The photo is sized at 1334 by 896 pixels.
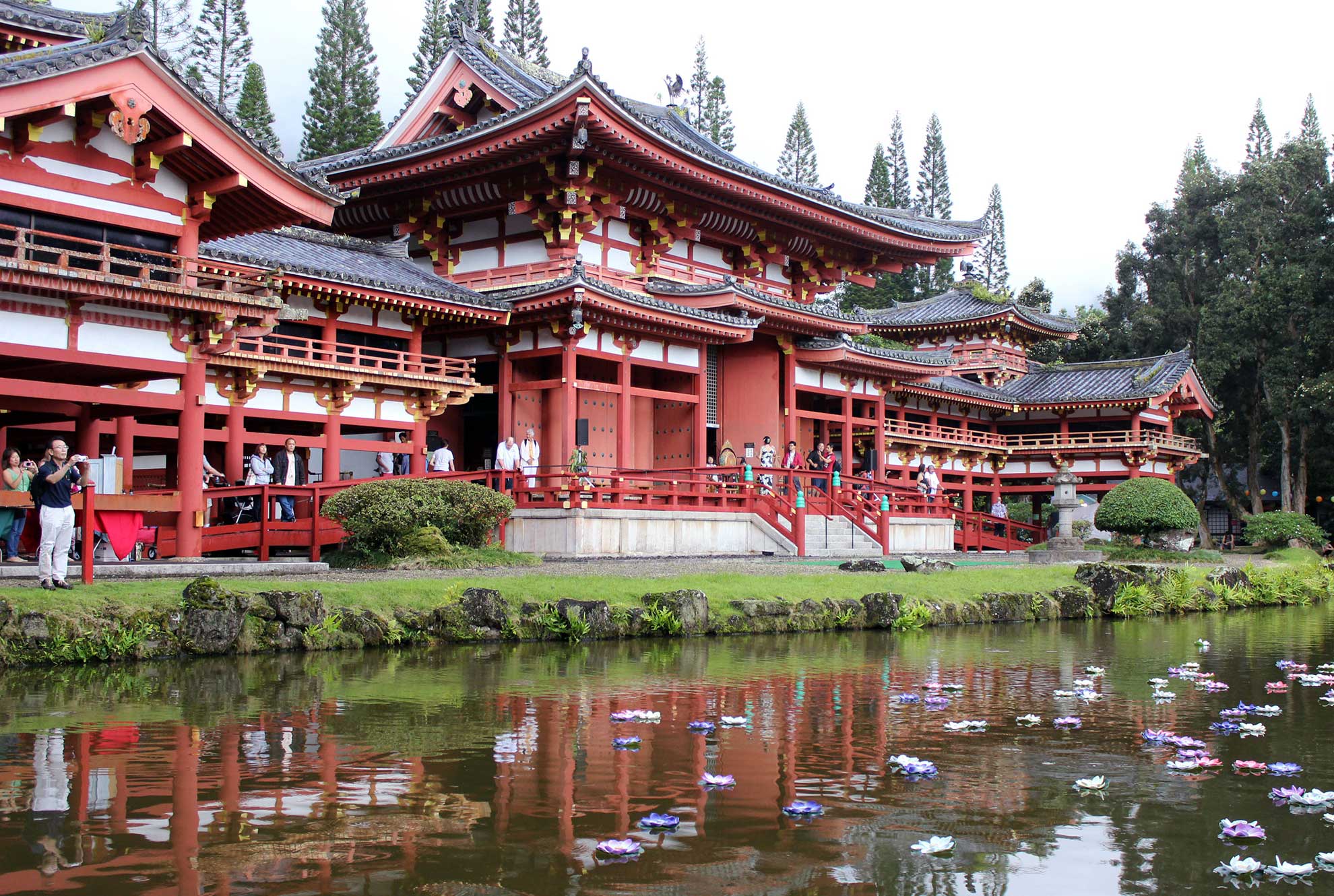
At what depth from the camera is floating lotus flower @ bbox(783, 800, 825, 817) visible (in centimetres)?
610

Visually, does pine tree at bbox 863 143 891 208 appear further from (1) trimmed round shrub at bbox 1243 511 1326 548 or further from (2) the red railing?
(2) the red railing

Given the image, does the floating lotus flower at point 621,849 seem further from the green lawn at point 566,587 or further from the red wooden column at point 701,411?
the red wooden column at point 701,411

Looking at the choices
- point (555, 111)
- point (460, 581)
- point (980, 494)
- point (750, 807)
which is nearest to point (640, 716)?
point (750, 807)

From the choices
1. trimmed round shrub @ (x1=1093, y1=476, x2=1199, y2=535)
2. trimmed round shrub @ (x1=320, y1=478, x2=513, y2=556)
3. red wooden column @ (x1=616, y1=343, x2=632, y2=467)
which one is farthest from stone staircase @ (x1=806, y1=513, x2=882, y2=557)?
trimmed round shrub @ (x1=320, y1=478, x2=513, y2=556)

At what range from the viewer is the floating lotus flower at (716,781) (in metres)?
6.66

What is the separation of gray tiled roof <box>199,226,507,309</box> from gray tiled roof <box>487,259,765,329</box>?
0.63m

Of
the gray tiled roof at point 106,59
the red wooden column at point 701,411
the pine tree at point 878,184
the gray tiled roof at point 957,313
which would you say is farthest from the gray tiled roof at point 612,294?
the pine tree at point 878,184

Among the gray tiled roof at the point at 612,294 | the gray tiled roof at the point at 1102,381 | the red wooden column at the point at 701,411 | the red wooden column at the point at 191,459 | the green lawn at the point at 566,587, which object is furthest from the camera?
the gray tiled roof at the point at 1102,381

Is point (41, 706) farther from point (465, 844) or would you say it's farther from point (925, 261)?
point (925, 261)

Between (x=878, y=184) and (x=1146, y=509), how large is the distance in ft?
157

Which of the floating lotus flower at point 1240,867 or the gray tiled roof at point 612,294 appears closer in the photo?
the floating lotus flower at point 1240,867

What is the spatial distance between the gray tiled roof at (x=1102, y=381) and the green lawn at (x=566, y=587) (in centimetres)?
2790

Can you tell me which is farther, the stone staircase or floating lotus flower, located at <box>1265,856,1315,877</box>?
the stone staircase

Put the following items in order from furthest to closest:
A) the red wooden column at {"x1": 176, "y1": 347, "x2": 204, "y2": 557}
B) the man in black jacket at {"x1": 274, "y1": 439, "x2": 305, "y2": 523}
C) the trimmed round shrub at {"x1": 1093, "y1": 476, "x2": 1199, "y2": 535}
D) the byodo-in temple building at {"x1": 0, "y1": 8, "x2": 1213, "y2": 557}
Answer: the trimmed round shrub at {"x1": 1093, "y1": 476, "x2": 1199, "y2": 535}, the man in black jacket at {"x1": 274, "y1": 439, "x2": 305, "y2": 523}, the red wooden column at {"x1": 176, "y1": 347, "x2": 204, "y2": 557}, the byodo-in temple building at {"x1": 0, "y1": 8, "x2": 1213, "y2": 557}
